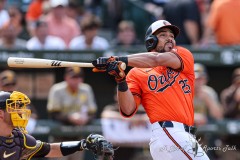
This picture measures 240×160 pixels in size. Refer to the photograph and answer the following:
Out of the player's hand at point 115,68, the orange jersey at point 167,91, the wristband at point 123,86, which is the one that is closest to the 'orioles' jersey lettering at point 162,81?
the orange jersey at point 167,91

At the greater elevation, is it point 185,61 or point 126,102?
point 185,61

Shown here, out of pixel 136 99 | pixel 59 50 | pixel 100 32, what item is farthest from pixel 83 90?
pixel 136 99

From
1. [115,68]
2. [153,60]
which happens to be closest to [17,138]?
[115,68]

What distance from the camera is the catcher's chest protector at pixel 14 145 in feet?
20.9

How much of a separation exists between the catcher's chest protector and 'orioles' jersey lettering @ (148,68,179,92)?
4.07 ft

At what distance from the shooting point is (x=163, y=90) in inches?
275

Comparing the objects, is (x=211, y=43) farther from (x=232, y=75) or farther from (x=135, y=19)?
(x=135, y=19)

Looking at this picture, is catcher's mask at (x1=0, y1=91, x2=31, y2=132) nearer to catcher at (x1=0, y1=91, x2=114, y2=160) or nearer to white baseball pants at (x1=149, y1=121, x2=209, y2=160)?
catcher at (x1=0, y1=91, x2=114, y2=160)

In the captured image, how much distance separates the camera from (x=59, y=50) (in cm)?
1096

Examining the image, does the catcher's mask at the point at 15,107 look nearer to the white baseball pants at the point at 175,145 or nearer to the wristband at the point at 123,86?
the wristband at the point at 123,86

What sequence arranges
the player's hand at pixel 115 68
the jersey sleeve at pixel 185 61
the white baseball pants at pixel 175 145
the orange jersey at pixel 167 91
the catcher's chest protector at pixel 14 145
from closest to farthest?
the catcher's chest protector at pixel 14 145 < the player's hand at pixel 115 68 < the white baseball pants at pixel 175 145 < the orange jersey at pixel 167 91 < the jersey sleeve at pixel 185 61

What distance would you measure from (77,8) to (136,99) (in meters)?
6.33

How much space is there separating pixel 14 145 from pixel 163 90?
1482mm

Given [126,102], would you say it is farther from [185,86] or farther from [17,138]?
[17,138]
